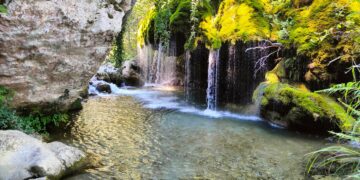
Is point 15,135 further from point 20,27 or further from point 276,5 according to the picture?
point 276,5

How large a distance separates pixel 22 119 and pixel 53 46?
1.72 metres

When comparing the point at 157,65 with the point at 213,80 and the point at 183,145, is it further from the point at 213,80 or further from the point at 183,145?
the point at 183,145

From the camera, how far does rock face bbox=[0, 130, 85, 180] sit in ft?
16.9

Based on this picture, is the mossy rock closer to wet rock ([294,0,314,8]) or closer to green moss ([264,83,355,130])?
green moss ([264,83,355,130])

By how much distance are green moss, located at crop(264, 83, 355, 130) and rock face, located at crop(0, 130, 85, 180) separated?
18.1 ft

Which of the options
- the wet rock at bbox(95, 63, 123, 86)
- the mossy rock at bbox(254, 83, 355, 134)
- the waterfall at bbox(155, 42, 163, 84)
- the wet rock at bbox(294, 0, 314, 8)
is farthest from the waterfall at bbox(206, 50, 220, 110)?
the wet rock at bbox(95, 63, 123, 86)

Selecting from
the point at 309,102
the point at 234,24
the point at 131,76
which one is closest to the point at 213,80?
the point at 234,24

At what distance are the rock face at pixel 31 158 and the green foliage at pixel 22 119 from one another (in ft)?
3.02

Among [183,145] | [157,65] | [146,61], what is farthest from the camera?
[146,61]

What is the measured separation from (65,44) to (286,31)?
657 centimetres

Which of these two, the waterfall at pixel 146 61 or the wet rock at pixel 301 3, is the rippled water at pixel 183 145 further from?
the waterfall at pixel 146 61

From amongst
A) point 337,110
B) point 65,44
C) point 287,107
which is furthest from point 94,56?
point 337,110

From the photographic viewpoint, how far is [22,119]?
7434 mm

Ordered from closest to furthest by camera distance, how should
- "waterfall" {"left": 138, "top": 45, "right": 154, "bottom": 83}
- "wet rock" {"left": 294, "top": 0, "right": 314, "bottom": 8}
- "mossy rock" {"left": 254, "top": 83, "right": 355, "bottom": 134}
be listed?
"mossy rock" {"left": 254, "top": 83, "right": 355, "bottom": 134}, "wet rock" {"left": 294, "top": 0, "right": 314, "bottom": 8}, "waterfall" {"left": 138, "top": 45, "right": 154, "bottom": 83}
